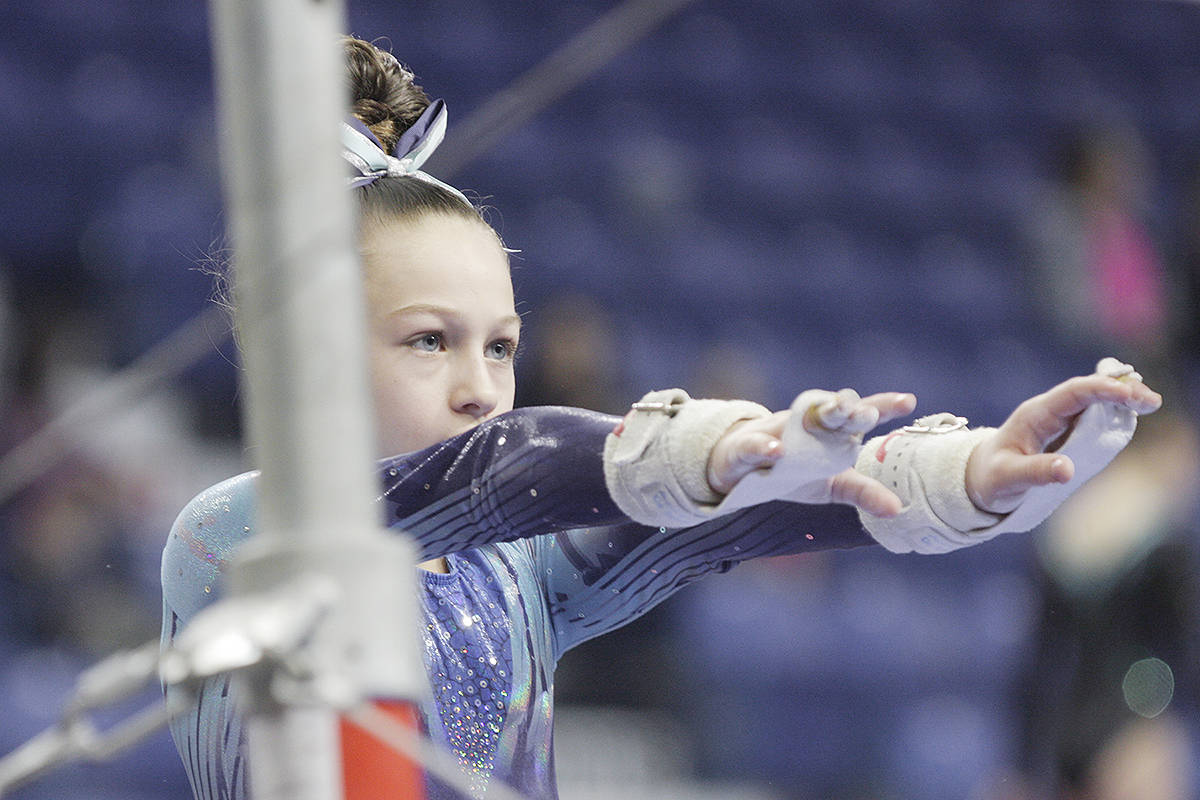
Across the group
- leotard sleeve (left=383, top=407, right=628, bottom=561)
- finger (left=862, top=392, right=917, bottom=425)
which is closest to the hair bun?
leotard sleeve (left=383, top=407, right=628, bottom=561)

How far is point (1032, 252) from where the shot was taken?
4.97 m

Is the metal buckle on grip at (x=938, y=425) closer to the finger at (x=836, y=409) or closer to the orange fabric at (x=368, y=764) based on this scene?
the finger at (x=836, y=409)

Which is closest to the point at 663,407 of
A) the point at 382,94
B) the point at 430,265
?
the point at 430,265

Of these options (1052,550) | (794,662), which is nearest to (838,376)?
(794,662)

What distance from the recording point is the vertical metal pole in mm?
812

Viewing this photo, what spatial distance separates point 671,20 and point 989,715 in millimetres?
2568

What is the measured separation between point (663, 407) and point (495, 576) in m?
0.58

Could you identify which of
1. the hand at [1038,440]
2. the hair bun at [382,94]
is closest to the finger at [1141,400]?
the hand at [1038,440]

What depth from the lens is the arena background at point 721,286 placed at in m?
3.47

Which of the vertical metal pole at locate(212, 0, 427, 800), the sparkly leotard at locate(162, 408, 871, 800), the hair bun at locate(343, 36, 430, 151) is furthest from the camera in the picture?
the hair bun at locate(343, 36, 430, 151)

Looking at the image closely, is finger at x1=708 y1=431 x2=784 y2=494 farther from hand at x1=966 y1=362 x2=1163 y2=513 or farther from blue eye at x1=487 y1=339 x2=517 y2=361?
blue eye at x1=487 y1=339 x2=517 y2=361

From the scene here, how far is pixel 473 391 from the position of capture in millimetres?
1453

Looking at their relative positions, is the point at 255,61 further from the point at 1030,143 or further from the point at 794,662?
the point at 1030,143

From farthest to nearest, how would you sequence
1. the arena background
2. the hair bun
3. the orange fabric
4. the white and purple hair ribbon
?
the arena background → the hair bun → the white and purple hair ribbon → the orange fabric
